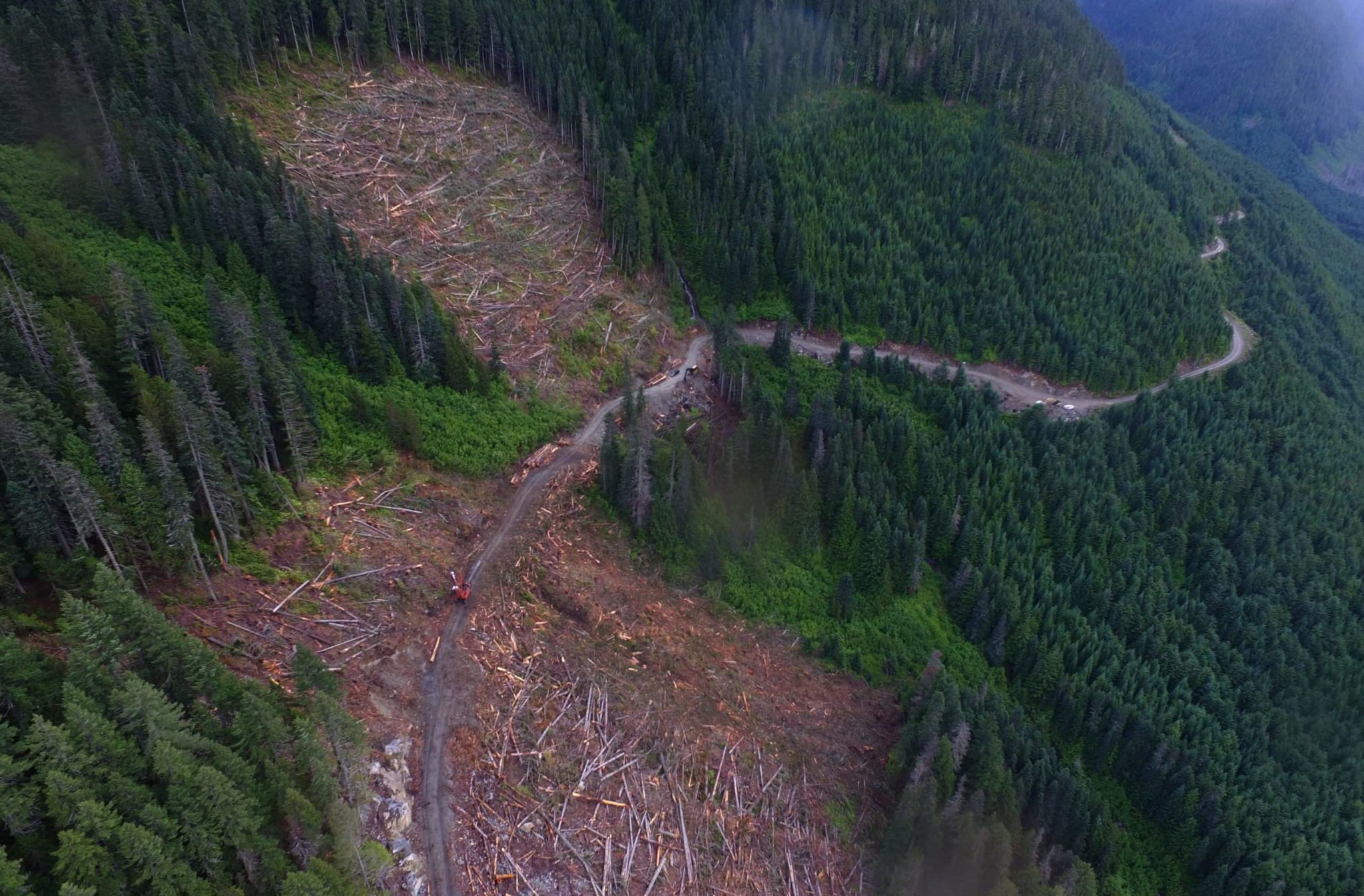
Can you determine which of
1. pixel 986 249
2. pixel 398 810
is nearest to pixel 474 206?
pixel 398 810

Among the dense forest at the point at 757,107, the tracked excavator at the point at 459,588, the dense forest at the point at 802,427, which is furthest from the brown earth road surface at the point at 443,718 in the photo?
the dense forest at the point at 757,107

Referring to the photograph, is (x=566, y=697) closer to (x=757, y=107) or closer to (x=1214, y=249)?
(x=757, y=107)

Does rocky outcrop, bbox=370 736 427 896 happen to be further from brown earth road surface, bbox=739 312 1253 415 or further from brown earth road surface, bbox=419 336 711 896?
brown earth road surface, bbox=739 312 1253 415

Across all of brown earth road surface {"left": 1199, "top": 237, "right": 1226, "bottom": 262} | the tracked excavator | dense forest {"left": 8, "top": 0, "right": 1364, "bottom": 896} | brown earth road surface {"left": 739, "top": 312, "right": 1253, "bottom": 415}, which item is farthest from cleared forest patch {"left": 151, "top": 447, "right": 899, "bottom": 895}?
brown earth road surface {"left": 1199, "top": 237, "right": 1226, "bottom": 262}

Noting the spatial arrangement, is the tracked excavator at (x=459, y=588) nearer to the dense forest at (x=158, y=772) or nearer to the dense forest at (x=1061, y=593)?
the dense forest at (x=158, y=772)

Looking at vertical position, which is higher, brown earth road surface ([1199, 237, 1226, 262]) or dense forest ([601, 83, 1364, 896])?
brown earth road surface ([1199, 237, 1226, 262])
